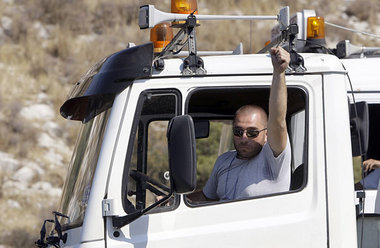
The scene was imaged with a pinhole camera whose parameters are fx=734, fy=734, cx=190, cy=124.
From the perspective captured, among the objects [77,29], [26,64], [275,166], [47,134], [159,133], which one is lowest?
[275,166]

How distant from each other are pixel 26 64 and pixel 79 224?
15728 millimetres

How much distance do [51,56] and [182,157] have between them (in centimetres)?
1675

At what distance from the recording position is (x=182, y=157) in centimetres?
332

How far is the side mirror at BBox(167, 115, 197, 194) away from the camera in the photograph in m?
3.30

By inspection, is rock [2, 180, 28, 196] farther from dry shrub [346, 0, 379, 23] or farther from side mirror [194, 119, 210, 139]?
side mirror [194, 119, 210, 139]

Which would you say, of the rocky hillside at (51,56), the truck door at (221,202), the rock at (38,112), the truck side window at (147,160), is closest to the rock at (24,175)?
the rocky hillside at (51,56)

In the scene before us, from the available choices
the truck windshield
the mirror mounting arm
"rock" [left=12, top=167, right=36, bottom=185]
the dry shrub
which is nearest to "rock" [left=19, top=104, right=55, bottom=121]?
"rock" [left=12, top=167, right=36, bottom=185]

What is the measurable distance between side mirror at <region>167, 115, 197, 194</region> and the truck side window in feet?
0.92

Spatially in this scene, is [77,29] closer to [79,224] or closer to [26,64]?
[26,64]

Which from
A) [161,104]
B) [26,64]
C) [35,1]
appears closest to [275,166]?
[161,104]

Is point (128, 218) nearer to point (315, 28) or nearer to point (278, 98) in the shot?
point (278, 98)

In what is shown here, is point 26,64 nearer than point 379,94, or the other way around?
point 379,94

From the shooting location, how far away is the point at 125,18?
67.1 ft

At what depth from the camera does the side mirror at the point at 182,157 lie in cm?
Result: 330
